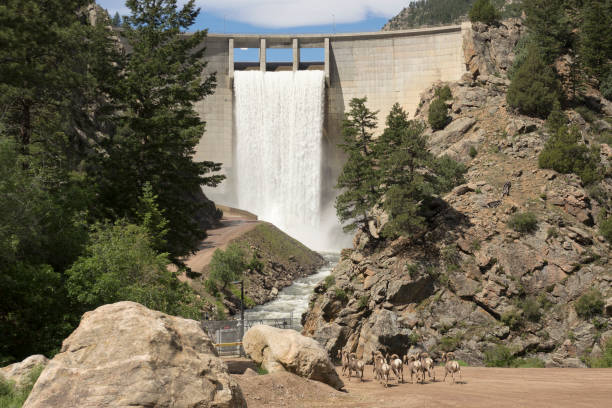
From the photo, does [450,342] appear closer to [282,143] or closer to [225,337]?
[225,337]

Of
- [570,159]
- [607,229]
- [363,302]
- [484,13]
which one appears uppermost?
[484,13]

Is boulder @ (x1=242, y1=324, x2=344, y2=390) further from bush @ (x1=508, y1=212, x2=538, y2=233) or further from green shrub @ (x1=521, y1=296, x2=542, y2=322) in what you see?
bush @ (x1=508, y1=212, x2=538, y2=233)

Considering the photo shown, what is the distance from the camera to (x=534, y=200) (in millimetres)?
40750

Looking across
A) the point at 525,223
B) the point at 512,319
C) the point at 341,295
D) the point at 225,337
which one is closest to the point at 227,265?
the point at 341,295

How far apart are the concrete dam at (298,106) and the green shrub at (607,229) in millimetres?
38456

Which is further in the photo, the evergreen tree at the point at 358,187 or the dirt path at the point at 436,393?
the evergreen tree at the point at 358,187

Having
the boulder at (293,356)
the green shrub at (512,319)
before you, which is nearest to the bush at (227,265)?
the green shrub at (512,319)

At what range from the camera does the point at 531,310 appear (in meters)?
34.2

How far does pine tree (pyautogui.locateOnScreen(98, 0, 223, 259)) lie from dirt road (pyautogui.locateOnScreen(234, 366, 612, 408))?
39.1 ft

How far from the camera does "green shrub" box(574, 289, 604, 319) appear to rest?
33344 mm

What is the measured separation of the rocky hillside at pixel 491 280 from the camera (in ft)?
109

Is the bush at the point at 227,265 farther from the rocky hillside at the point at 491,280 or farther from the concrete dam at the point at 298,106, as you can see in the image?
the concrete dam at the point at 298,106

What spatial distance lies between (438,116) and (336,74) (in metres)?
24.1

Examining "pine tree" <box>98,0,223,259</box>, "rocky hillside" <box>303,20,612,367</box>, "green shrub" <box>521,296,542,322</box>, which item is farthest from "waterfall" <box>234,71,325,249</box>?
"pine tree" <box>98,0,223,259</box>
